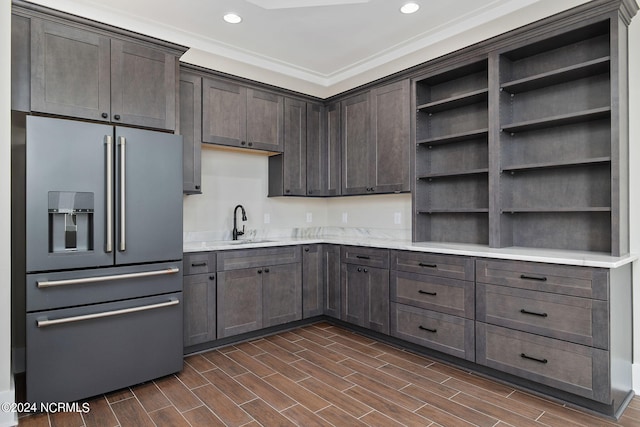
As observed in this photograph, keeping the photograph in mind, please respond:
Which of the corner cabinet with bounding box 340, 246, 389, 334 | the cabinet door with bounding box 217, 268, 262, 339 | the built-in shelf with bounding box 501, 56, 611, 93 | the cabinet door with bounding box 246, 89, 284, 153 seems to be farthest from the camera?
the cabinet door with bounding box 246, 89, 284, 153

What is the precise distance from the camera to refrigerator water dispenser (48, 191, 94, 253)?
2.39m

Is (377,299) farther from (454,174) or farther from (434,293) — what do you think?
(454,174)

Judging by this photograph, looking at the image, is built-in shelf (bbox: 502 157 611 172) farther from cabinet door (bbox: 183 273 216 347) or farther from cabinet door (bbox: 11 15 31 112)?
cabinet door (bbox: 11 15 31 112)

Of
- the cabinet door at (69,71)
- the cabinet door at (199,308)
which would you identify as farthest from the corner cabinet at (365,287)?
the cabinet door at (69,71)

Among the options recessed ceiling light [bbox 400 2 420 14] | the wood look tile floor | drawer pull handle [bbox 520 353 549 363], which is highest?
recessed ceiling light [bbox 400 2 420 14]

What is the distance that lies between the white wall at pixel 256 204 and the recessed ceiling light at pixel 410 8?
176 centimetres

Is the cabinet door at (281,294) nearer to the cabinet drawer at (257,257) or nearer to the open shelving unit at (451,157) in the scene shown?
the cabinet drawer at (257,257)

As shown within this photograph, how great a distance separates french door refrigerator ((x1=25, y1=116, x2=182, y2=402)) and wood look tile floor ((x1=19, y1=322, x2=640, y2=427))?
23cm

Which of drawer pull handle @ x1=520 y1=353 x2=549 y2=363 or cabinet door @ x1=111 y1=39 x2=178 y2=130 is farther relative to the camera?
cabinet door @ x1=111 y1=39 x2=178 y2=130

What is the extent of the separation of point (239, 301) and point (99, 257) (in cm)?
132

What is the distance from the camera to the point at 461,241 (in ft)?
11.8

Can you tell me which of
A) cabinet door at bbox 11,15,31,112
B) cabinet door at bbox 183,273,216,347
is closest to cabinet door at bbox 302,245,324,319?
cabinet door at bbox 183,273,216,347

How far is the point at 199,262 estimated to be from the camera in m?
3.26

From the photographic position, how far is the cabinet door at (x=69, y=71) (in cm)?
246
